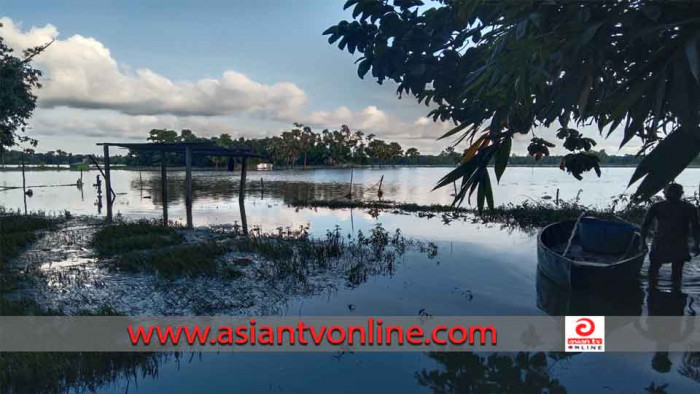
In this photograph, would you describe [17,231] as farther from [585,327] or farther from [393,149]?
[393,149]

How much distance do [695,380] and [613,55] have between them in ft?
16.0

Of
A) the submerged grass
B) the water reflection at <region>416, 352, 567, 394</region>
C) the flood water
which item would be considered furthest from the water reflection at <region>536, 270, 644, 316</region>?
the submerged grass

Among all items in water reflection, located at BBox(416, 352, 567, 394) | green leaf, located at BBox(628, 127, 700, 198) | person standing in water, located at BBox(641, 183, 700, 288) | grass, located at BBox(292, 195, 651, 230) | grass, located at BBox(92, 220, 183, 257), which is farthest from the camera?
grass, located at BBox(292, 195, 651, 230)

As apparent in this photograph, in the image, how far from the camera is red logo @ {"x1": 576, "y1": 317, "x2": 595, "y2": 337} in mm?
6208

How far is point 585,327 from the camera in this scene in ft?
21.1

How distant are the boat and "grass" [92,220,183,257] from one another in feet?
34.5

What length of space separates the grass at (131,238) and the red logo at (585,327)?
1078cm

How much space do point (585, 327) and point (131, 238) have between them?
11897 millimetres

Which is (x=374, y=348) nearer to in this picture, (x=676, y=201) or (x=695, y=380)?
(x=695, y=380)

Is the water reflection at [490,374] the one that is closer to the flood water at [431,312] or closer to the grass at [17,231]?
the flood water at [431,312]

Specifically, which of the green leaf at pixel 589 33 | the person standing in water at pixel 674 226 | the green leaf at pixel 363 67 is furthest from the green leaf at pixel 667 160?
the person standing in water at pixel 674 226

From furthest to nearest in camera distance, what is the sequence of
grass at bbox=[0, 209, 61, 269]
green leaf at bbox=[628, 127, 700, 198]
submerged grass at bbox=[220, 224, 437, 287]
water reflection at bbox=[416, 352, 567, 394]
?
grass at bbox=[0, 209, 61, 269] → submerged grass at bbox=[220, 224, 437, 287] → water reflection at bbox=[416, 352, 567, 394] → green leaf at bbox=[628, 127, 700, 198]

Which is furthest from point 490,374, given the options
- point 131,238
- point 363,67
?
point 131,238

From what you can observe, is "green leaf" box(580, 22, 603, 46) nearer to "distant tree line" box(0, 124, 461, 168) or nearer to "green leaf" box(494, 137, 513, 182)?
"green leaf" box(494, 137, 513, 182)
